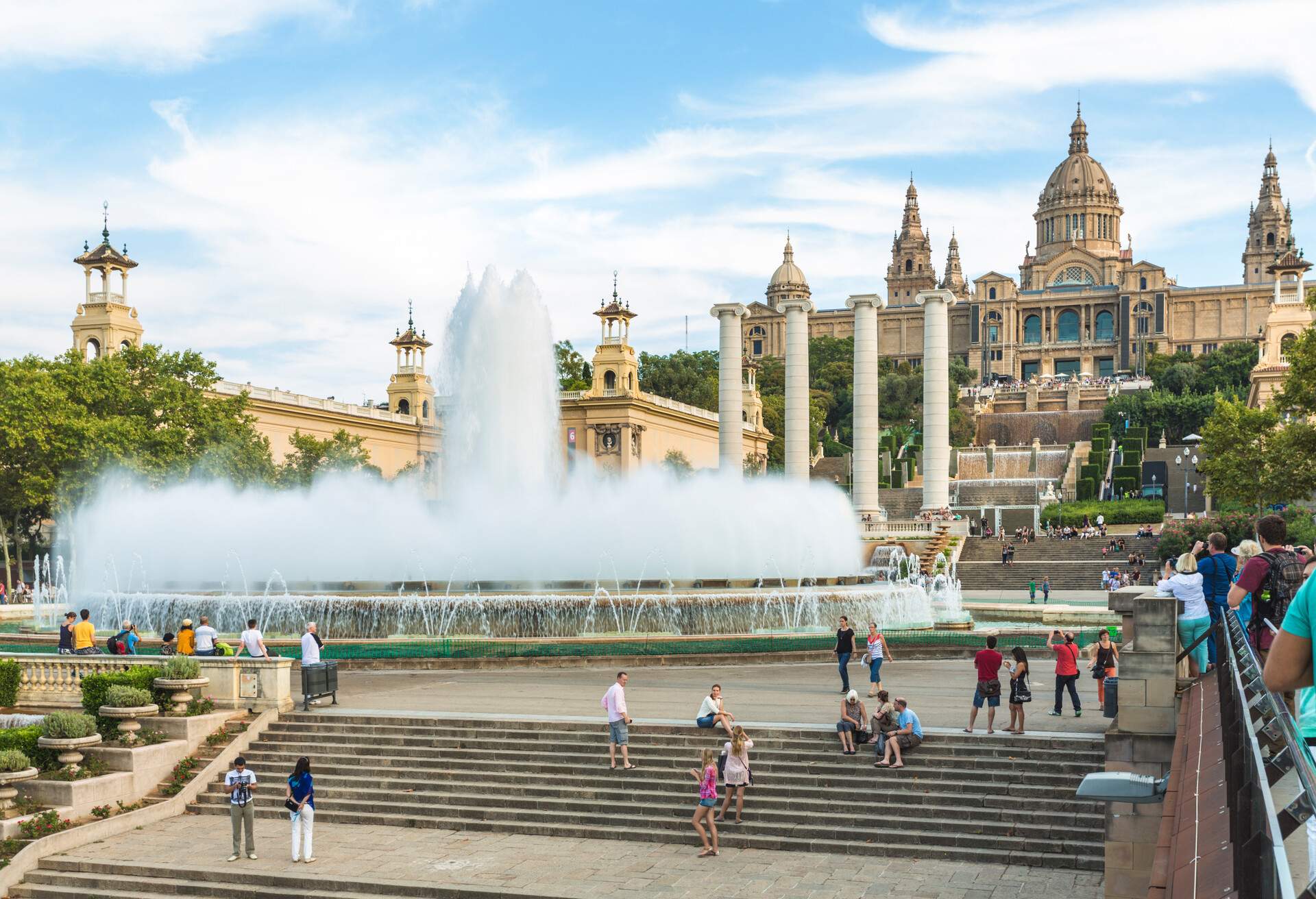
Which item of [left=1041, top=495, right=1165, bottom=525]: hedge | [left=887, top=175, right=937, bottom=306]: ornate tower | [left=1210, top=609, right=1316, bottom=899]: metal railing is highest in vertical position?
[left=887, top=175, right=937, bottom=306]: ornate tower

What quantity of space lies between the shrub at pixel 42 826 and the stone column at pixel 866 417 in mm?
44829

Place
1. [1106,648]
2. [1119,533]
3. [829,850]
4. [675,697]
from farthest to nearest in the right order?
[1119,533]
[675,697]
[1106,648]
[829,850]

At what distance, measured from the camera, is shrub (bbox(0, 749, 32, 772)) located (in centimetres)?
1677

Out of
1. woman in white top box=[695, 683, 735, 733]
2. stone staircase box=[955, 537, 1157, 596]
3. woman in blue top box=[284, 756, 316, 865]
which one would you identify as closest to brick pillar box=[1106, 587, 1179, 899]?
woman in white top box=[695, 683, 735, 733]

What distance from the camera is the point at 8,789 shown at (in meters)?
16.8

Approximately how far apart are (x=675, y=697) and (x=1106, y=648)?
702cm

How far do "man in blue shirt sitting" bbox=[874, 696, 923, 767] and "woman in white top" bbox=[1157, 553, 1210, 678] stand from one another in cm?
375

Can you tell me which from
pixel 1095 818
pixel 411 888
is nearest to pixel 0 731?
pixel 411 888

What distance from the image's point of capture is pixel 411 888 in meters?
14.3

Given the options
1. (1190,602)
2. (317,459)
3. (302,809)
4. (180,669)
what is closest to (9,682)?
(180,669)

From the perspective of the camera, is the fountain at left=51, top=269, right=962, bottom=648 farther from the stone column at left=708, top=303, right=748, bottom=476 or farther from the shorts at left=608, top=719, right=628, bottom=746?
the stone column at left=708, top=303, right=748, bottom=476

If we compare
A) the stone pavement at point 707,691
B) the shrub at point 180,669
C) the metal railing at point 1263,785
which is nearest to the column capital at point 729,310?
the stone pavement at point 707,691

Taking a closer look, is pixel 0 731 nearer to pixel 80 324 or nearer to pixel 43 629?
pixel 43 629

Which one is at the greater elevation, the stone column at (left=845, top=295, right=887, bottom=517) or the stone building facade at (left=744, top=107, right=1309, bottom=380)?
the stone building facade at (left=744, top=107, right=1309, bottom=380)
